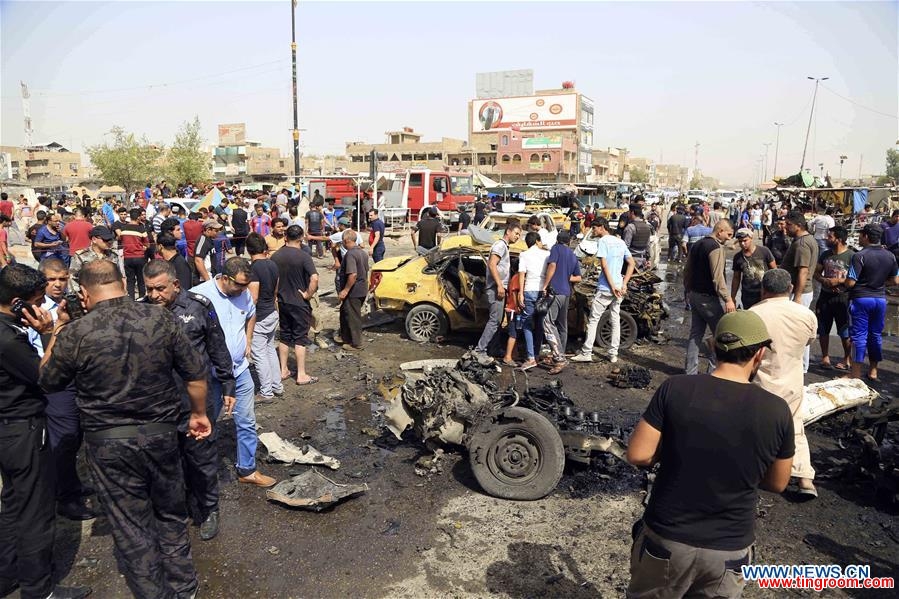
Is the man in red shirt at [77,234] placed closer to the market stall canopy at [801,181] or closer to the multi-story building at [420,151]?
the market stall canopy at [801,181]

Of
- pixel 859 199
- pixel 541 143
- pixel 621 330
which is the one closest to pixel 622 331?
pixel 621 330

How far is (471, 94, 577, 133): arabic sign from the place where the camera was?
239 feet

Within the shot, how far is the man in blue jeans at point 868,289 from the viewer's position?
648 cm

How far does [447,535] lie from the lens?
161 inches

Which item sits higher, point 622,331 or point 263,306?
point 263,306

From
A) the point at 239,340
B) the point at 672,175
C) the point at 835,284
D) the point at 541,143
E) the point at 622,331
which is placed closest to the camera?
the point at 239,340

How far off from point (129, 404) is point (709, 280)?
5.83 m

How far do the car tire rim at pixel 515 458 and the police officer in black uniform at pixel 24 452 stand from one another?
2.96 m

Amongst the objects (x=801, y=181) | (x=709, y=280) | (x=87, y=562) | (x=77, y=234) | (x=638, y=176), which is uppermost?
(x=638, y=176)

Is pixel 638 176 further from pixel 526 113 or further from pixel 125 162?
pixel 125 162

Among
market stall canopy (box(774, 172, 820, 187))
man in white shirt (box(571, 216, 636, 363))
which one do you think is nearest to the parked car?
man in white shirt (box(571, 216, 636, 363))

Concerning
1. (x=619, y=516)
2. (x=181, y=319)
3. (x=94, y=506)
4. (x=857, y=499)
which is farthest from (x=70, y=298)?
(x=857, y=499)

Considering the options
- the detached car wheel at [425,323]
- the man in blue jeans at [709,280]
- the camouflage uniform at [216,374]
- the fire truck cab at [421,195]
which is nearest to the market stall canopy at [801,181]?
the fire truck cab at [421,195]

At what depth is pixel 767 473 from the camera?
7.50ft
